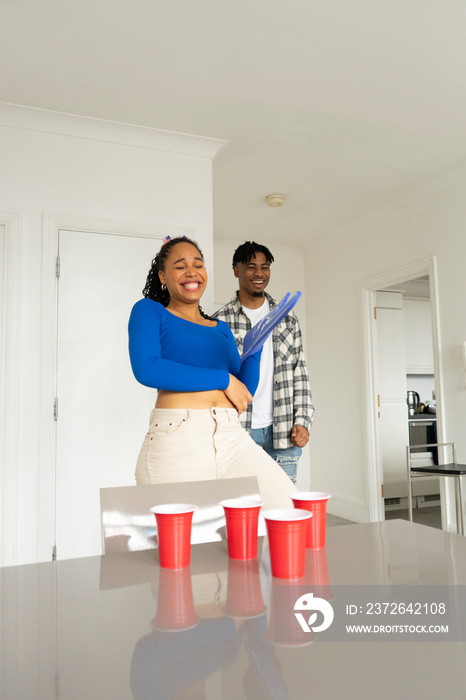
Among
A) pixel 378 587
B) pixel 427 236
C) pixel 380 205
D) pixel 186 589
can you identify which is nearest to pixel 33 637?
pixel 186 589

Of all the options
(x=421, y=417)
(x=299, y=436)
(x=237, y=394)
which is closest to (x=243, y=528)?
(x=237, y=394)

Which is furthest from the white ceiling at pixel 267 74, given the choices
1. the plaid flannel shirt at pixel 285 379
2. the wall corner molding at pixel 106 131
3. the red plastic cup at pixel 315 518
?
the red plastic cup at pixel 315 518

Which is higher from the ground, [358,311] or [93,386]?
[358,311]

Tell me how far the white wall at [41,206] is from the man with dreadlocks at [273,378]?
2.08 feet

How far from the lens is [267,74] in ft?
8.80

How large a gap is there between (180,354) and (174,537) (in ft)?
2.87

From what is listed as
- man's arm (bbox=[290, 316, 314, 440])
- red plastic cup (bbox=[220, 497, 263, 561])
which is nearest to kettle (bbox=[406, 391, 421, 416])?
man's arm (bbox=[290, 316, 314, 440])

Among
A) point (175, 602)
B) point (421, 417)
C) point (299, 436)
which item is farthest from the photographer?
point (421, 417)

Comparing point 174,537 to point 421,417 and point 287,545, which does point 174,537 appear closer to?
point 287,545

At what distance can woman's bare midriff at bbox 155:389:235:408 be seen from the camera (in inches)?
63.7

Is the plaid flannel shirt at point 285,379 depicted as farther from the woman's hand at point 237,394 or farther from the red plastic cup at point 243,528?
the red plastic cup at point 243,528

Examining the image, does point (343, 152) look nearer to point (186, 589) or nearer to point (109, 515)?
point (109, 515)

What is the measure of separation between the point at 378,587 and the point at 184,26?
2388 mm

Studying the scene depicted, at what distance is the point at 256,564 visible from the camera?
2.95 feet
